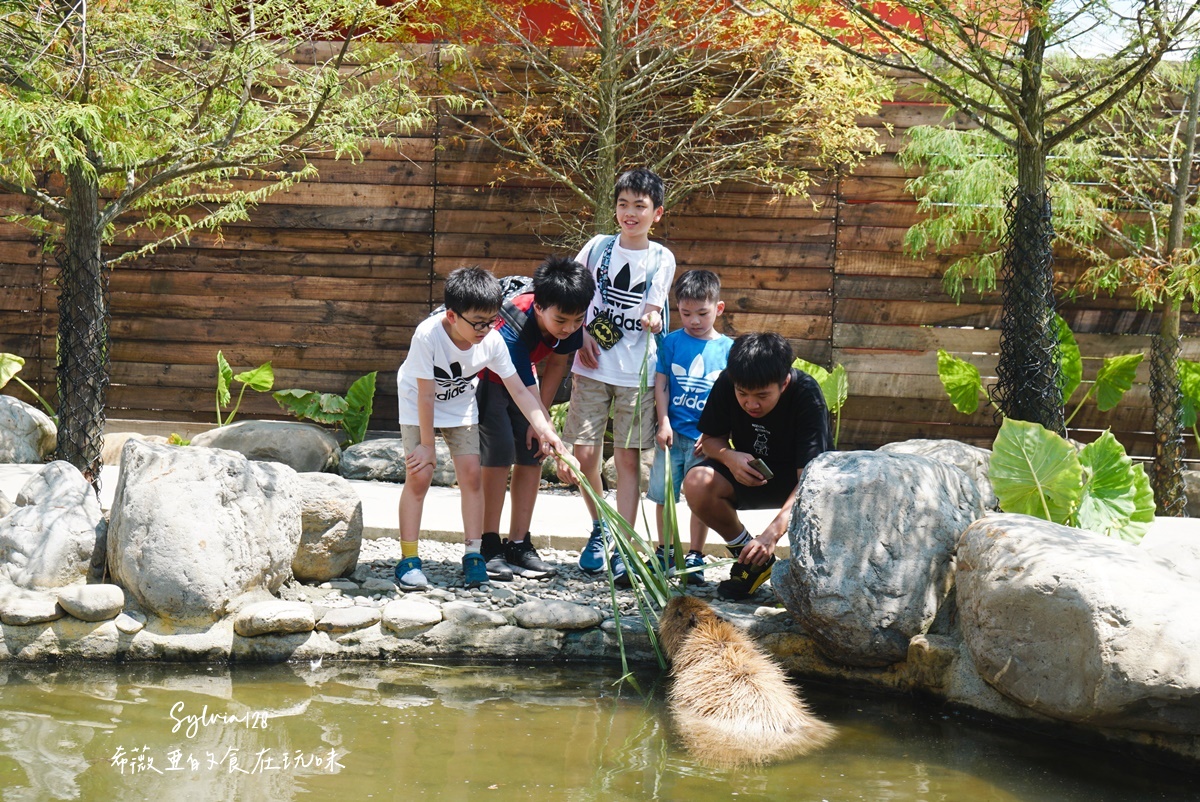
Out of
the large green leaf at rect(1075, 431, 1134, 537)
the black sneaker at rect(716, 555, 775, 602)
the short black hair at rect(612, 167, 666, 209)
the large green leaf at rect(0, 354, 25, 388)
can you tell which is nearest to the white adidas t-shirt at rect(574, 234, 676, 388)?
the short black hair at rect(612, 167, 666, 209)

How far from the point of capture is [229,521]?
3523mm

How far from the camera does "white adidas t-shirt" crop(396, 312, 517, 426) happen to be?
153 inches

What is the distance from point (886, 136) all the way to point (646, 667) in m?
4.72

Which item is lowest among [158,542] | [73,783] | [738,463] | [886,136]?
[73,783]

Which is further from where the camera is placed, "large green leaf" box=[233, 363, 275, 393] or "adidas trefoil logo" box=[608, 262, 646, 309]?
"large green leaf" box=[233, 363, 275, 393]

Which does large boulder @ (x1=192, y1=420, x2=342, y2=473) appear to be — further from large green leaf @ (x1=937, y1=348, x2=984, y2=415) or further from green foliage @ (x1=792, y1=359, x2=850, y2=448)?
large green leaf @ (x1=937, y1=348, x2=984, y2=415)

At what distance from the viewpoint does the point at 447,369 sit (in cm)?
394

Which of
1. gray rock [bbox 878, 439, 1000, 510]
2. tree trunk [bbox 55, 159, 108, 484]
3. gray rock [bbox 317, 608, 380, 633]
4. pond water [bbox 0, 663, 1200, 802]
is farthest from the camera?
tree trunk [bbox 55, 159, 108, 484]

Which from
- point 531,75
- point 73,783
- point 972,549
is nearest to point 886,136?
point 531,75

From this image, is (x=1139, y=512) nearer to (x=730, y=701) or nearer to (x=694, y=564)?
(x=694, y=564)

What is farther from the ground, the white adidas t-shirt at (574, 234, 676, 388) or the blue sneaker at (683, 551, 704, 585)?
the white adidas t-shirt at (574, 234, 676, 388)

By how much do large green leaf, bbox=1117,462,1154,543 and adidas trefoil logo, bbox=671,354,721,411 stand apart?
1.72m

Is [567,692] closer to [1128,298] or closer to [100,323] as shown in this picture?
[100,323]

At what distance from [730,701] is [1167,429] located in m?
4.42
